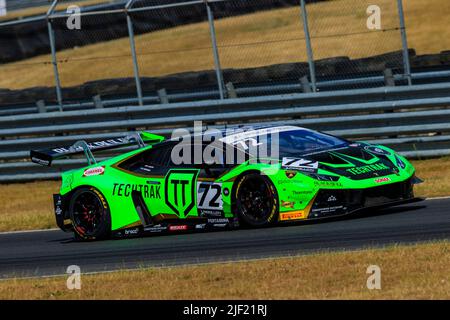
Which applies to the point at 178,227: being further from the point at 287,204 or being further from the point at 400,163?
the point at 400,163

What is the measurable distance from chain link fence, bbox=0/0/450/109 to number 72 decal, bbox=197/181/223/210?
15.8ft

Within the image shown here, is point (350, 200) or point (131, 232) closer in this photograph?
point (350, 200)

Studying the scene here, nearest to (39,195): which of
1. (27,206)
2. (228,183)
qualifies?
(27,206)

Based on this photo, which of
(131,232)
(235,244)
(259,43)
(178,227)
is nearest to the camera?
(235,244)

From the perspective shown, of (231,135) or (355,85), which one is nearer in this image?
(231,135)

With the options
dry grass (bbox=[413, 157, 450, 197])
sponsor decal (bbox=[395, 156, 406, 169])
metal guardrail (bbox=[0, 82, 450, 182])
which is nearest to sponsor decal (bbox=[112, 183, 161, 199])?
sponsor decal (bbox=[395, 156, 406, 169])

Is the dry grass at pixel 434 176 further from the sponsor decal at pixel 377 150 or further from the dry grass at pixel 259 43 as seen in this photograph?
the dry grass at pixel 259 43

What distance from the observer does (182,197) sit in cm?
1236

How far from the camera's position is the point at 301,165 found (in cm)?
1166

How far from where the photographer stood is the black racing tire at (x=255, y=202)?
11727 millimetres

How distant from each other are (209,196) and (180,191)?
1.41ft

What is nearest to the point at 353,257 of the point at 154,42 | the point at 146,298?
the point at 146,298

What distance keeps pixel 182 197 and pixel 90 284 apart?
319 centimetres
